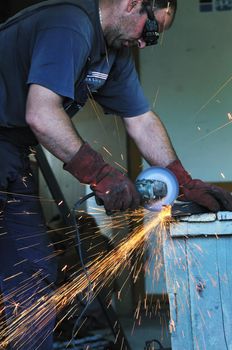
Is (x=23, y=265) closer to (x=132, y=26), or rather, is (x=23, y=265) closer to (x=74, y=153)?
(x=74, y=153)

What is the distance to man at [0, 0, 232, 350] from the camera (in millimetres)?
2170

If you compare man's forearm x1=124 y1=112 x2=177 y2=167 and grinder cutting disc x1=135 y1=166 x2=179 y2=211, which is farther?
man's forearm x1=124 y1=112 x2=177 y2=167

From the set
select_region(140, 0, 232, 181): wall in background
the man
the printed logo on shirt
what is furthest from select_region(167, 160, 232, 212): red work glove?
select_region(140, 0, 232, 181): wall in background

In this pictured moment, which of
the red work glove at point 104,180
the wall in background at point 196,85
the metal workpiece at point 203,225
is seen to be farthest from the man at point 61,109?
the wall in background at point 196,85

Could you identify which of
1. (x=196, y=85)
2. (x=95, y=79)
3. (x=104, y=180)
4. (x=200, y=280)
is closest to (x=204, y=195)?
(x=200, y=280)

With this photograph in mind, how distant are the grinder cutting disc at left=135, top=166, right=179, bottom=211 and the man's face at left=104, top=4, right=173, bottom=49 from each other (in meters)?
0.56

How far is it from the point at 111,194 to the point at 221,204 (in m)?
0.61

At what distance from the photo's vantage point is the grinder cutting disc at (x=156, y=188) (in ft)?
7.45

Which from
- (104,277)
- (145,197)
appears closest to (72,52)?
(145,197)

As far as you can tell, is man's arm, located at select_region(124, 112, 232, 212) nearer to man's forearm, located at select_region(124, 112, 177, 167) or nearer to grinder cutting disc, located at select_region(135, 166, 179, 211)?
man's forearm, located at select_region(124, 112, 177, 167)

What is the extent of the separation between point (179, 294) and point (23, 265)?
813 millimetres

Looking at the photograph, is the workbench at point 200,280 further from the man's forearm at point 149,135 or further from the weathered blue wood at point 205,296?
the man's forearm at point 149,135

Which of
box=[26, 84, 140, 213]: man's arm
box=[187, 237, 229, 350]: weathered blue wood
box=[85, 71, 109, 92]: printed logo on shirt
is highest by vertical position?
box=[85, 71, 109, 92]: printed logo on shirt

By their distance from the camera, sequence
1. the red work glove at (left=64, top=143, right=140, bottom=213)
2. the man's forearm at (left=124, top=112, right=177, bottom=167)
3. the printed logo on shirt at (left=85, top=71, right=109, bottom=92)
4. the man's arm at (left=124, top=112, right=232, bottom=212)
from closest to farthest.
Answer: the red work glove at (left=64, top=143, right=140, bottom=213), the printed logo on shirt at (left=85, top=71, right=109, bottom=92), the man's arm at (left=124, top=112, right=232, bottom=212), the man's forearm at (left=124, top=112, right=177, bottom=167)
